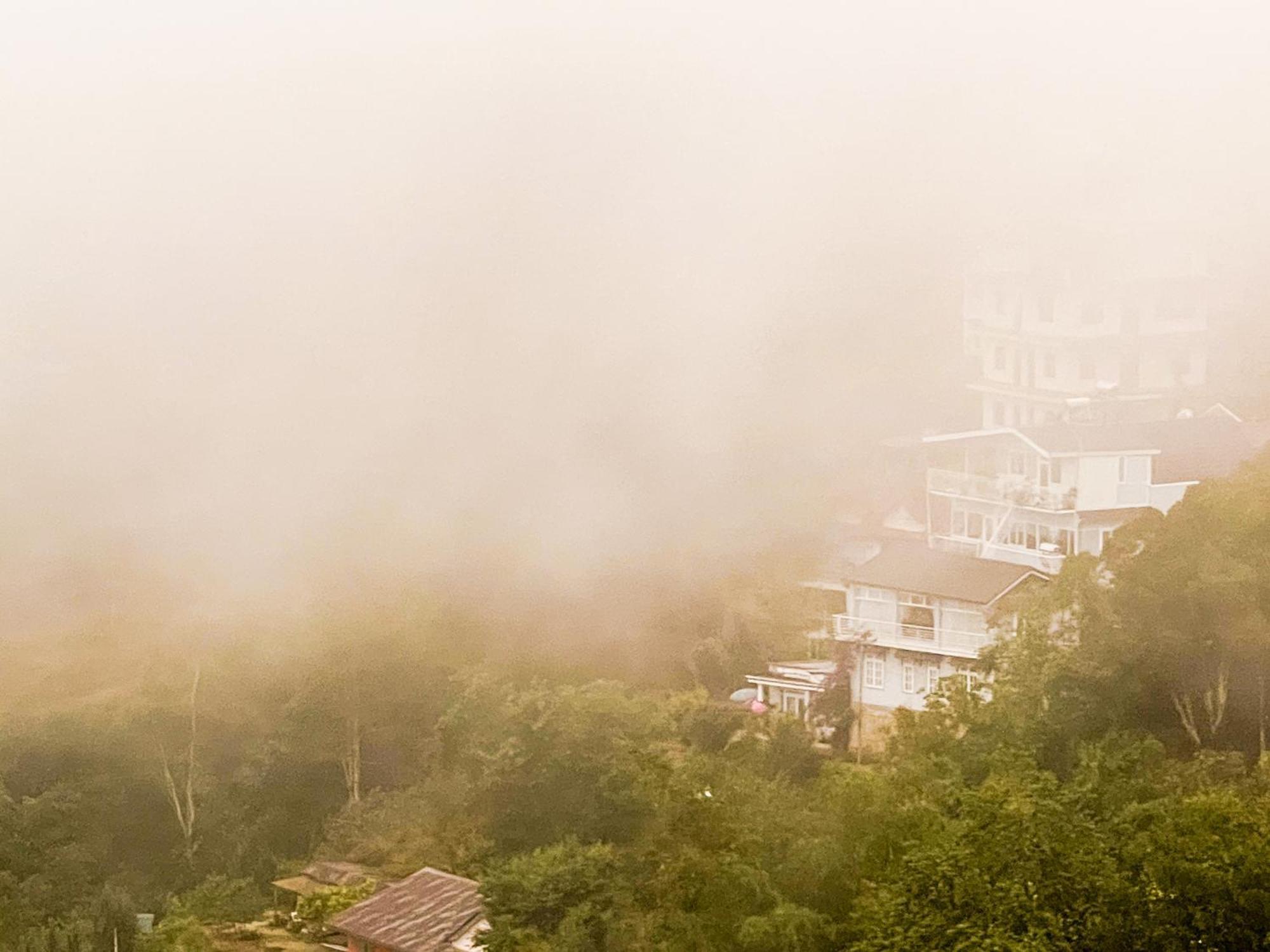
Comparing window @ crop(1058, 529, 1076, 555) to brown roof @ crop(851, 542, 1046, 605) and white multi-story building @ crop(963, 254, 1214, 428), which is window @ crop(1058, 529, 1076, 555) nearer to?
brown roof @ crop(851, 542, 1046, 605)

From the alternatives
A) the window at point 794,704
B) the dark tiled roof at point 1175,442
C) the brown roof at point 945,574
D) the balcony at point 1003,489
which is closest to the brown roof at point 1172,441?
the dark tiled roof at point 1175,442

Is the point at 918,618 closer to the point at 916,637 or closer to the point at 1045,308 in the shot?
the point at 916,637

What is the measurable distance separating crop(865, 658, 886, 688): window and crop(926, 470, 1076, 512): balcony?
521 millimetres

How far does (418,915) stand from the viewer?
512 cm

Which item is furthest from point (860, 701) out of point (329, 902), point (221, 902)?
point (221, 902)

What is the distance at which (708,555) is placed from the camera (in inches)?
215

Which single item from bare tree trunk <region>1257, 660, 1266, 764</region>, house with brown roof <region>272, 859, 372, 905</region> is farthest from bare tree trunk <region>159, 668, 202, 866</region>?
bare tree trunk <region>1257, 660, 1266, 764</region>

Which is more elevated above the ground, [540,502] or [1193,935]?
[540,502]

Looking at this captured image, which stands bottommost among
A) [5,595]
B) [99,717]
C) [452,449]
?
[99,717]

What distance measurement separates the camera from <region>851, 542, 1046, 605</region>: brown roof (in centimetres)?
514

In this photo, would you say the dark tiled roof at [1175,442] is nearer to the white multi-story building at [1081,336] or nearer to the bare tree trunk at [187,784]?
the white multi-story building at [1081,336]

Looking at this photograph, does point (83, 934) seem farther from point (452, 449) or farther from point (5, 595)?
point (452, 449)

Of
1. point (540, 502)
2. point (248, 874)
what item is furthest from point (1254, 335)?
point (248, 874)

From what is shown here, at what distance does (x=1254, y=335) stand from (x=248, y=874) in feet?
10.8
